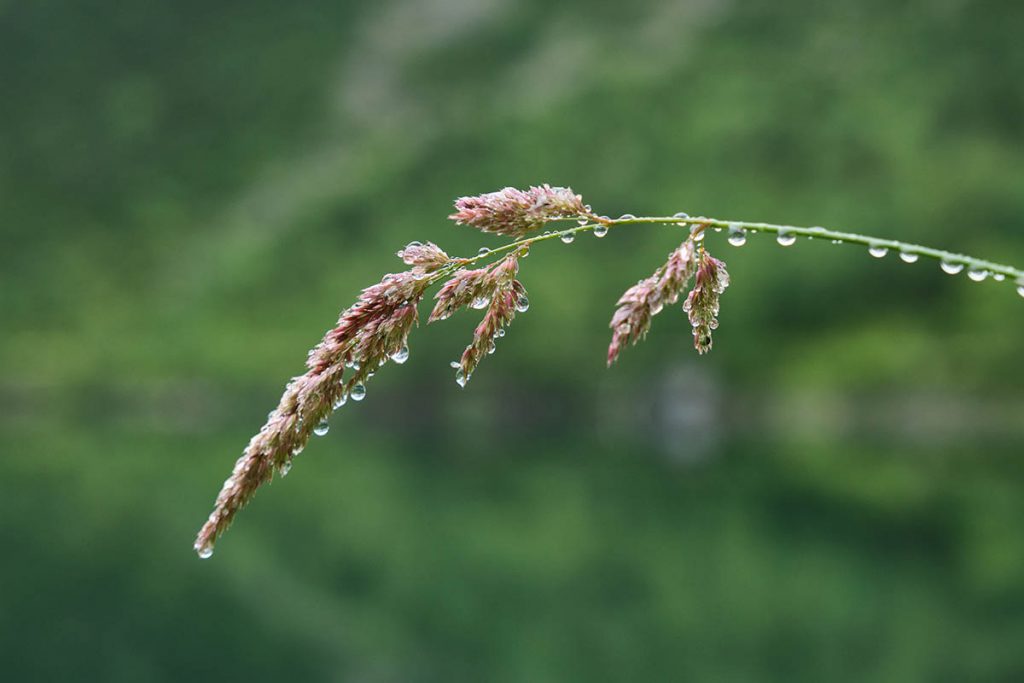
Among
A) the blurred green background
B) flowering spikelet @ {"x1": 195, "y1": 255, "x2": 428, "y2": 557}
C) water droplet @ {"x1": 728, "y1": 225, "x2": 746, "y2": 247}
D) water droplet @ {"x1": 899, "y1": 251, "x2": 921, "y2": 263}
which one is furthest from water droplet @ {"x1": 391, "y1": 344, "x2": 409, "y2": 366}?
the blurred green background

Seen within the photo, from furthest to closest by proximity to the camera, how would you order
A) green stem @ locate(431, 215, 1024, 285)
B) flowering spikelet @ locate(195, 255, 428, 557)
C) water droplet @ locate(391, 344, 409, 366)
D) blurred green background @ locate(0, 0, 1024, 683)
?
1. blurred green background @ locate(0, 0, 1024, 683)
2. water droplet @ locate(391, 344, 409, 366)
3. flowering spikelet @ locate(195, 255, 428, 557)
4. green stem @ locate(431, 215, 1024, 285)

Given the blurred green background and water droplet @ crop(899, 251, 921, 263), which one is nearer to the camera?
water droplet @ crop(899, 251, 921, 263)

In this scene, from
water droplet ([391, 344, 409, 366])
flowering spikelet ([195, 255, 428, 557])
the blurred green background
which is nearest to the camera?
flowering spikelet ([195, 255, 428, 557])

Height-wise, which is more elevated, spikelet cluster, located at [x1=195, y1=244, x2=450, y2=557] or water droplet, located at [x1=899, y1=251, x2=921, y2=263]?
water droplet, located at [x1=899, y1=251, x2=921, y2=263]

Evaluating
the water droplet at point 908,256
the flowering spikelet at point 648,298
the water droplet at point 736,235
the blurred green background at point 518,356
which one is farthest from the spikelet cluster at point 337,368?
the blurred green background at point 518,356

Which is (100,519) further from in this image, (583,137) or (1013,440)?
(583,137)

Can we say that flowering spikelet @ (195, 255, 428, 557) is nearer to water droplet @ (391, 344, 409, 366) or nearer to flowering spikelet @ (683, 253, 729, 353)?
water droplet @ (391, 344, 409, 366)

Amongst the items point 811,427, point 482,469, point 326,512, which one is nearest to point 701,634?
point 326,512

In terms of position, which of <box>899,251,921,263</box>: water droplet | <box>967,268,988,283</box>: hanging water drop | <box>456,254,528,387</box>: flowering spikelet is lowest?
<box>456,254,528,387</box>: flowering spikelet
